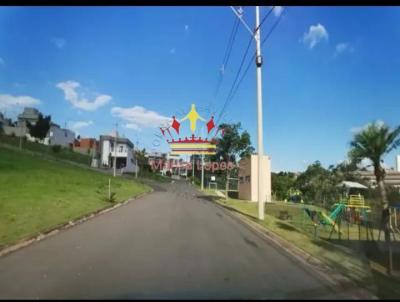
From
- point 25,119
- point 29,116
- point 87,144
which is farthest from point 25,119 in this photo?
point 87,144

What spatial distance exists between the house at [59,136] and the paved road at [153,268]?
9834 centimetres

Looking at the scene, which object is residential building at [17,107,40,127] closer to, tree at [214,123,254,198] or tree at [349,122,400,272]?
tree at [214,123,254,198]

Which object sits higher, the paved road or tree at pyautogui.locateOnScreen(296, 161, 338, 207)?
tree at pyautogui.locateOnScreen(296, 161, 338, 207)

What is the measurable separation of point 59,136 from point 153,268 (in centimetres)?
11476

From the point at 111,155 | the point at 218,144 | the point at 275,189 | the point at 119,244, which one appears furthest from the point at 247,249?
the point at 111,155

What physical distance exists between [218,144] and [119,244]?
4018 centimetres

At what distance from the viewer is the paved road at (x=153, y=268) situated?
8.28 metres

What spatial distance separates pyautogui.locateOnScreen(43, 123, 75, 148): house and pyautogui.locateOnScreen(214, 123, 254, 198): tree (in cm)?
6443

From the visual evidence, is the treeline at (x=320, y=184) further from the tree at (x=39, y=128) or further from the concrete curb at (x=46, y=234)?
the tree at (x=39, y=128)

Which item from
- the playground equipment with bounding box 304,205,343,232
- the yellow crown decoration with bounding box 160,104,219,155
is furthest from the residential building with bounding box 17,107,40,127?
the playground equipment with bounding box 304,205,343,232

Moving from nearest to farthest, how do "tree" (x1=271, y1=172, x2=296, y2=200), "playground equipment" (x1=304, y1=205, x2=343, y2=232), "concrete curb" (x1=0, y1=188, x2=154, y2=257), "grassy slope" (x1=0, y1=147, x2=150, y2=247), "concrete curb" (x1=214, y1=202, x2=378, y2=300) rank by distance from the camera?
"concrete curb" (x1=214, y1=202, x2=378, y2=300) < "concrete curb" (x1=0, y1=188, x2=154, y2=257) < "grassy slope" (x1=0, y1=147, x2=150, y2=247) < "playground equipment" (x1=304, y1=205, x2=343, y2=232) < "tree" (x1=271, y1=172, x2=296, y2=200)

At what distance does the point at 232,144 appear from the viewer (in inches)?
2112

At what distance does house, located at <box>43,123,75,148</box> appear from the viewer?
111 meters
